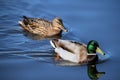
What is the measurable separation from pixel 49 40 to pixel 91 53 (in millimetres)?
1595

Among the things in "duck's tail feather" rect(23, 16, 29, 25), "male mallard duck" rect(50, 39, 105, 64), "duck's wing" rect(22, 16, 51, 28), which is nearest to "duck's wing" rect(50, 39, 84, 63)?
"male mallard duck" rect(50, 39, 105, 64)

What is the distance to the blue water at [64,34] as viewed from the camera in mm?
11680

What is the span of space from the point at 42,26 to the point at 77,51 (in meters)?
2.06

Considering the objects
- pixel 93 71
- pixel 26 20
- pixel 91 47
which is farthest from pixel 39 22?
pixel 93 71

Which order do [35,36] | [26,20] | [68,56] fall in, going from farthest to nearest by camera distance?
[26,20] < [35,36] < [68,56]

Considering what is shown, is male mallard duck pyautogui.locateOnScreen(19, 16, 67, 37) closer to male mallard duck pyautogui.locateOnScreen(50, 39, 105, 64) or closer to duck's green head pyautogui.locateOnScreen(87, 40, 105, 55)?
male mallard duck pyautogui.locateOnScreen(50, 39, 105, 64)

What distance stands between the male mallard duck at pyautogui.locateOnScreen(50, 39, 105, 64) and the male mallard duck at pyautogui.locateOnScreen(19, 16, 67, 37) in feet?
5.17

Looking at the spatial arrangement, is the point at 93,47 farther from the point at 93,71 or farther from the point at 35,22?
the point at 35,22

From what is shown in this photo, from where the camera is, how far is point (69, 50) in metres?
12.6

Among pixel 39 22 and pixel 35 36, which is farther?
pixel 39 22

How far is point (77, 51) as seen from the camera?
12523 mm

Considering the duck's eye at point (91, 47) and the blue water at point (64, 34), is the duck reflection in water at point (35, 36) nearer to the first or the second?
the blue water at point (64, 34)

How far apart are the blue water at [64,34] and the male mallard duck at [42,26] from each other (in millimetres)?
215

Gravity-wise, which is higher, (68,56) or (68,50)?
(68,50)
